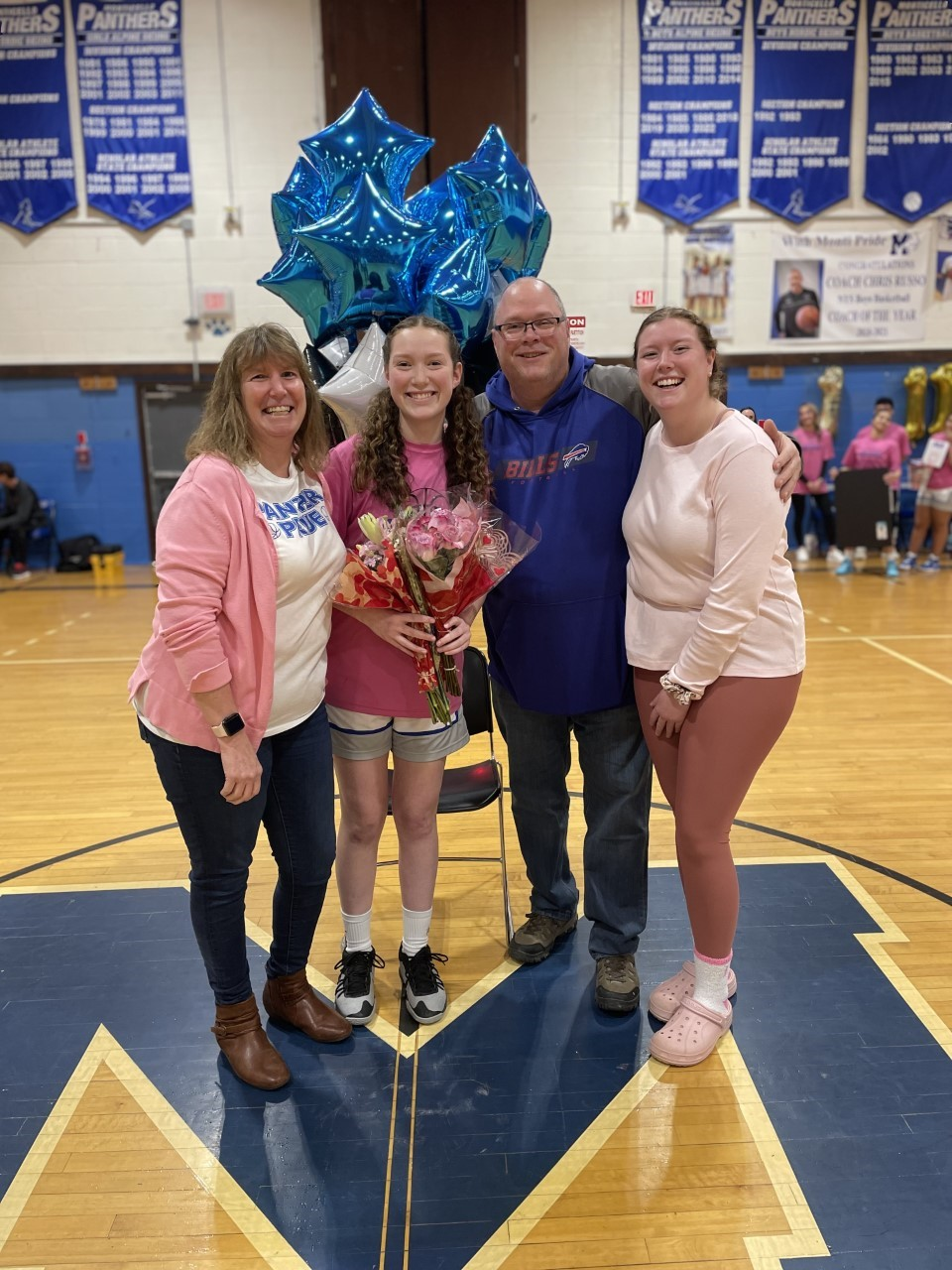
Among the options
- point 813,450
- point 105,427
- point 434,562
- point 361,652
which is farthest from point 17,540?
point 434,562

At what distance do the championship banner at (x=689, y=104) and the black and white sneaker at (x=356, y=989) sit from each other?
9515mm

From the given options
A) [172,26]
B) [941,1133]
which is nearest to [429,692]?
[941,1133]

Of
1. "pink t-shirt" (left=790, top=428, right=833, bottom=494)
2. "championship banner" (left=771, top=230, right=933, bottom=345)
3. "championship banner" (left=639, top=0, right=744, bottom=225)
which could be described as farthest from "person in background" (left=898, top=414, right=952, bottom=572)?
"championship banner" (left=639, top=0, right=744, bottom=225)

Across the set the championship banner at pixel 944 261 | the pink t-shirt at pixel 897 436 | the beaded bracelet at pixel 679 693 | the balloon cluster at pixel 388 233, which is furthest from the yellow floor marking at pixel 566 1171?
the championship banner at pixel 944 261

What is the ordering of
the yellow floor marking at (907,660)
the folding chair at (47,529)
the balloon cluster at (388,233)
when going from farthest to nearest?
the folding chair at (47,529), the yellow floor marking at (907,660), the balloon cluster at (388,233)

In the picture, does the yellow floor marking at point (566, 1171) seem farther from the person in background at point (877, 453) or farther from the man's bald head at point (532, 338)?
the person in background at point (877, 453)

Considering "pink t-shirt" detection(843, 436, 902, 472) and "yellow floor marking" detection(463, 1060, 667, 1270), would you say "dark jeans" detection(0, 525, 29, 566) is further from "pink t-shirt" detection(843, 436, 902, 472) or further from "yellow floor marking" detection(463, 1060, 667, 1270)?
"yellow floor marking" detection(463, 1060, 667, 1270)

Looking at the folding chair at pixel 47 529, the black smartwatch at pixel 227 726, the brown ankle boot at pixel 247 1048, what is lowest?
the brown ankle boot at pixel 247 1048

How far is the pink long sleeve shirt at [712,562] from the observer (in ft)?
6.43

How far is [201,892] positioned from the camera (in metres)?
2.09

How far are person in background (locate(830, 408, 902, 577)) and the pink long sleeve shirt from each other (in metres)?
7.88

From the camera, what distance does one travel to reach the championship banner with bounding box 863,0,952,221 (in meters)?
9.52

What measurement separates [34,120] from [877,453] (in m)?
9.51

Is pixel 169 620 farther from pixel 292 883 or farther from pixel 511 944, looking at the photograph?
pixel 511 944
